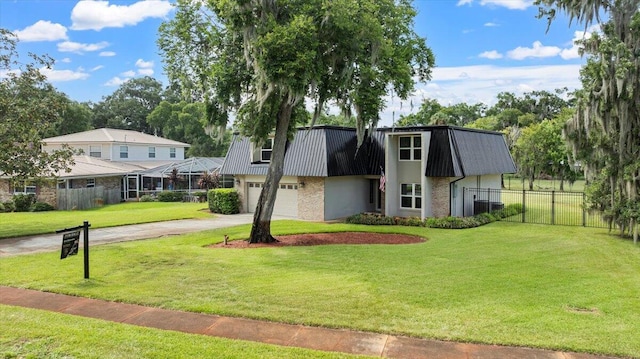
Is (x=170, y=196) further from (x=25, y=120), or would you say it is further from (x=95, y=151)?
(x=25, y=120)

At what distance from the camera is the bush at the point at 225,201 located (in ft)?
86.7

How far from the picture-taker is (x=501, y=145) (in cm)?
2772

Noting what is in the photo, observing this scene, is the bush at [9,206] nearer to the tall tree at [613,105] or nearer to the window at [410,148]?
the window at [410,148]

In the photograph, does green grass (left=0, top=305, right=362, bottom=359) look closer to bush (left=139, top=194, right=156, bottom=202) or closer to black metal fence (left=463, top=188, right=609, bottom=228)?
black metal fence (left=463, top=188, right=609, bottom=228)

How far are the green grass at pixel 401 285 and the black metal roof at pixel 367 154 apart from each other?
6.94m

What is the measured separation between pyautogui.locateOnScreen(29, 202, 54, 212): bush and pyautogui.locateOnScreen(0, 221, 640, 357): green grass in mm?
16875

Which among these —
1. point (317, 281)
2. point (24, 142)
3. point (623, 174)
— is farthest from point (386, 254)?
point (24, 142)

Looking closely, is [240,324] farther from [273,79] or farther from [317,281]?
[273,79]

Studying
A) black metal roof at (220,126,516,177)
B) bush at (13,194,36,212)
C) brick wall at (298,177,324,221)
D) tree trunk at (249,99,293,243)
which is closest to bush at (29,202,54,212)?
bush at (13,194,36,212)

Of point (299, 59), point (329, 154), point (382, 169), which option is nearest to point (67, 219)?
point (329, 154)

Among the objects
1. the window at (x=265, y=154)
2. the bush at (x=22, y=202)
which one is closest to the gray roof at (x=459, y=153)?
the window at (x=265, y=154)

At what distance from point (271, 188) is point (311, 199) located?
25.0 ft

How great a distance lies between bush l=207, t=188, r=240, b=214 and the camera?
2644 cm

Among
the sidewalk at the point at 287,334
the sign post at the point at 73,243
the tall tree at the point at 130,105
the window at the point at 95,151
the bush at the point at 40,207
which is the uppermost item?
the tall tree at the point at 130,105
